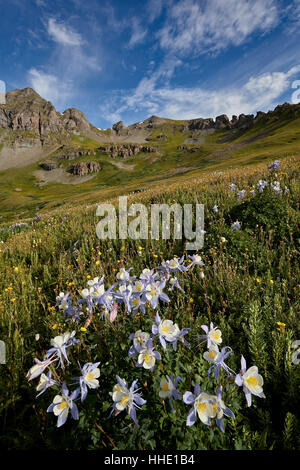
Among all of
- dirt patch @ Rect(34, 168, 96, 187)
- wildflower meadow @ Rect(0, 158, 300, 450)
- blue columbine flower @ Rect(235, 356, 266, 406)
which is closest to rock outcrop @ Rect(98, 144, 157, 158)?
dirt patch @ Rect(34, 168, 96, 187)

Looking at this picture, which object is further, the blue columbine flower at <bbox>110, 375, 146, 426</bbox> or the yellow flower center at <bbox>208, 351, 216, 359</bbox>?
the yellow flower center at <bbox>208, 351, 216, 359</bbox>

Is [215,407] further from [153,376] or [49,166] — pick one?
[49,166]

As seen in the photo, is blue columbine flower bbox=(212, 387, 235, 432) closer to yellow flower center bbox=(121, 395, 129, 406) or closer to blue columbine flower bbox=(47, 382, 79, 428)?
yellow flower center bbox=(121, 395, 129, 406)

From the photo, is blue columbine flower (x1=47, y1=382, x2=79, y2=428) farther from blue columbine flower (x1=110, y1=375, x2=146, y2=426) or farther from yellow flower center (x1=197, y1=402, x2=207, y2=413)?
yellow flower center (x1=197, y1=402, x2=207, y2=413)

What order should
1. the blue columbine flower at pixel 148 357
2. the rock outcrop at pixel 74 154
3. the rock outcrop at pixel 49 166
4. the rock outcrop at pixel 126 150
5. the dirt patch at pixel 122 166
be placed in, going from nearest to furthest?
the blue columbine flower at pixel 148 357
the dirt patch at pixel 122 166
the rock outcrop at pixel 49 166
the rock outcrop at pixel 126 150
the rock outcrop at pixel 74 154

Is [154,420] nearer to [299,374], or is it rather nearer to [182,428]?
[182,428]

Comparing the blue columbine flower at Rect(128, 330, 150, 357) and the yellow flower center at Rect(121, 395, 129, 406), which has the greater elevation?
the blue columbine flower at Rect(128, 330, 150, 357)

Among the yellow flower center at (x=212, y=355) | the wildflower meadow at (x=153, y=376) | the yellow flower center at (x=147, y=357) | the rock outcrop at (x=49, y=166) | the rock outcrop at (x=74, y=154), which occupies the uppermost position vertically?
the rock outcrop at (x=74, y=154)

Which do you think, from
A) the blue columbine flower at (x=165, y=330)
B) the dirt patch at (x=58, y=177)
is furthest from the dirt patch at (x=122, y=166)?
the blue columbine flower at (x=165, y=330)

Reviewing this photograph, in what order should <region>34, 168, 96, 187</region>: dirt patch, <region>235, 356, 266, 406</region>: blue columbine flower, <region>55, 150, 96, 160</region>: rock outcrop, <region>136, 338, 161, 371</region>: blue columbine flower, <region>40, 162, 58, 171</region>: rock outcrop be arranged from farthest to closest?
<region>55, 150, 96, 160</region>: rock outcrop < <region>40, 162, 58, 171</region>: rock outcrop < <region>34, 168, 96, 187</region>: dirt patch < <region>136, 338, 161, 371</region>: blue columbine flower < <region>235, 356, 266, 406</region>: blue columbine flower

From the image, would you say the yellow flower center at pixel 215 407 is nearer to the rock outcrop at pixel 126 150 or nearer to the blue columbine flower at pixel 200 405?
the blue columbine flower at pixel 200 405

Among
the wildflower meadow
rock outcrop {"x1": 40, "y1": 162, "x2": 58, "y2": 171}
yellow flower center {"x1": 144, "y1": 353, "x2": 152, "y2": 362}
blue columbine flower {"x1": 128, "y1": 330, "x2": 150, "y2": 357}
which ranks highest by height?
rock outcrop {"x1": 40, "y1": 162, "x2": 58, "y2": 171}

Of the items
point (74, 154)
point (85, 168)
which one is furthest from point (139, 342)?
point (74, 154)

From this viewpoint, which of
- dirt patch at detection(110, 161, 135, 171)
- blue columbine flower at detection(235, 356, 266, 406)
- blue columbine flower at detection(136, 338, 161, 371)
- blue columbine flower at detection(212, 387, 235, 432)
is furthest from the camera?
dirt patch at detection(110, 161, 135, 171)
